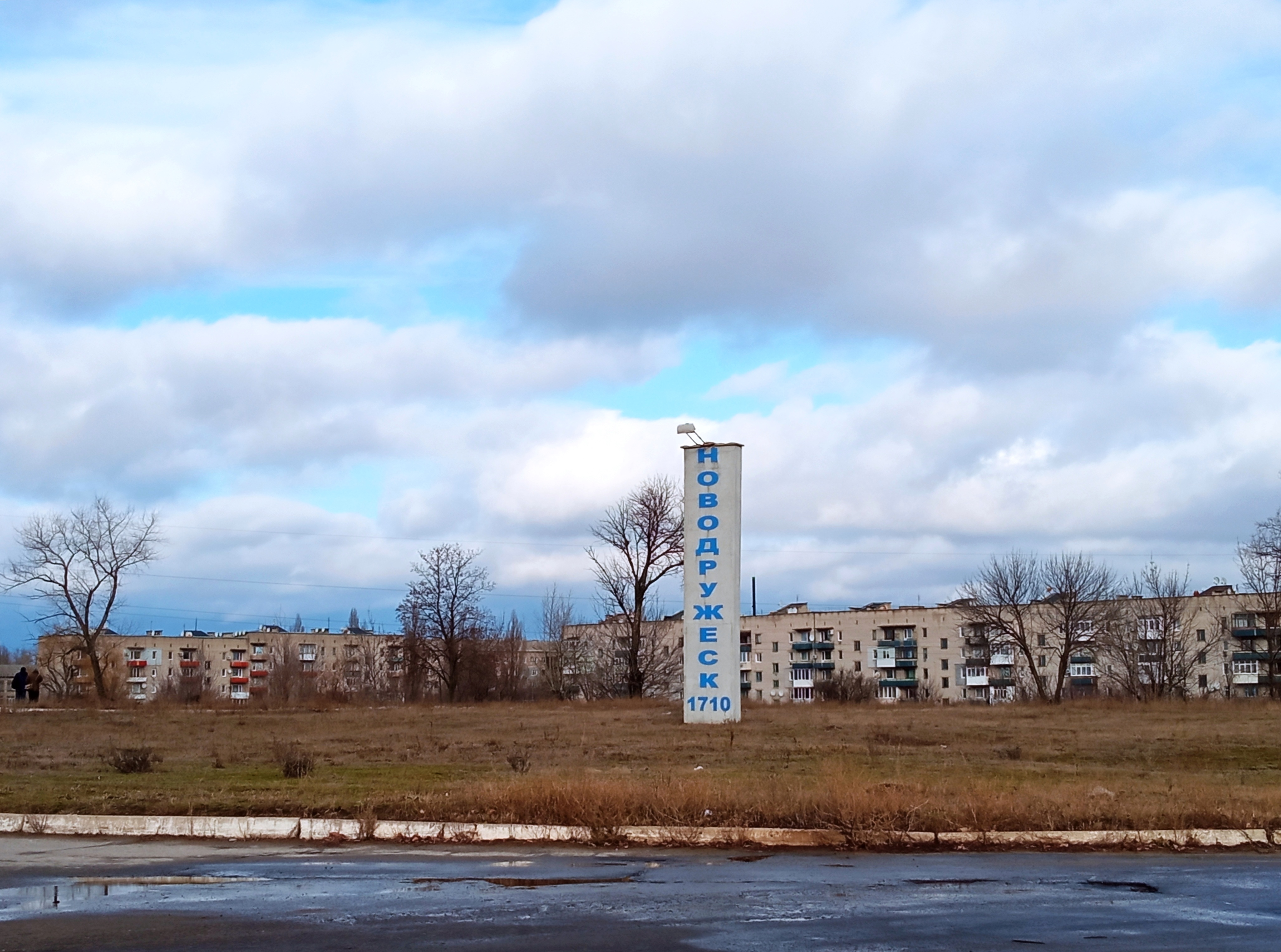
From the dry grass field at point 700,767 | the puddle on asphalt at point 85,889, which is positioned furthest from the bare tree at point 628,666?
the puddle on asphalt at point 85,889

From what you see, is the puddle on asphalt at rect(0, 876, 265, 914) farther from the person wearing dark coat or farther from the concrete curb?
the person wearing dark coat

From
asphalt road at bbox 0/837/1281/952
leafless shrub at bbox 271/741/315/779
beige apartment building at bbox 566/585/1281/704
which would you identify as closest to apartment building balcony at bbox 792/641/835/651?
beige apartment building at bbox 566/585/1281/704

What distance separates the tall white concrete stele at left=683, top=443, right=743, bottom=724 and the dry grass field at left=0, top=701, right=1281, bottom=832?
1418 mm

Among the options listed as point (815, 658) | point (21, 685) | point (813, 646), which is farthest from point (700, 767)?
point (815, 658)

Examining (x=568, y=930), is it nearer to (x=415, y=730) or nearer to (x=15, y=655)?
(x=415, y=730)

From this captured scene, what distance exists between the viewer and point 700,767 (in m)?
20.0

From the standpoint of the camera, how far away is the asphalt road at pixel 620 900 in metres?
7.55

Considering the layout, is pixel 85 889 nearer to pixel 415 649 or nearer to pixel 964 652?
pixel 415 649

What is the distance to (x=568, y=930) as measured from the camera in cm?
783

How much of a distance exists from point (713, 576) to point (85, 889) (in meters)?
24.3

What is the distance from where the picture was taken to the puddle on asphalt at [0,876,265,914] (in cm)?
898

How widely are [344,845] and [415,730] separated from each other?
64.6 feet

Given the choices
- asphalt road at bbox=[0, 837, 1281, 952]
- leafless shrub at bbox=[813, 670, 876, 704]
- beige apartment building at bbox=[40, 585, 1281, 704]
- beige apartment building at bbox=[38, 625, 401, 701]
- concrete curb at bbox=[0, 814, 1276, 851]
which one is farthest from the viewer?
beige apartment building at bbox=[38, 625, 401, 701]

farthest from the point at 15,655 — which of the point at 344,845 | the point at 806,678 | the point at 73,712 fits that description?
the point at 344,845
